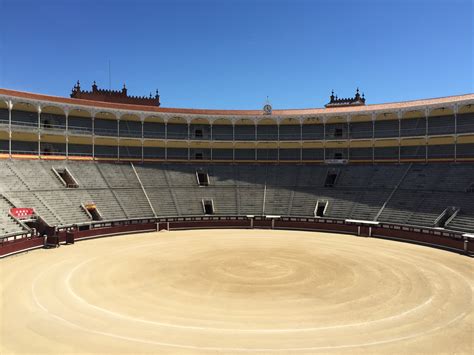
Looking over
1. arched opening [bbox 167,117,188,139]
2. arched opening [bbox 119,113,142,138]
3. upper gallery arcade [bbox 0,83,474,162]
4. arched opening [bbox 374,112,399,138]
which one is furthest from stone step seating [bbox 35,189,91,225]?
arched opening [bbox 374,112,399,138]

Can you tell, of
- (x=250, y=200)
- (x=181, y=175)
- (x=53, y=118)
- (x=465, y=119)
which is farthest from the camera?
(x=181, y=175)

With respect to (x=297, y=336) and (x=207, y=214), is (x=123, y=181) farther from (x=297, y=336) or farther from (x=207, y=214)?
(x=297, y=336)

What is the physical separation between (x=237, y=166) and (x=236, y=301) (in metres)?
35.6

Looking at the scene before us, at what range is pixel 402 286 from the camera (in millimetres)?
17391

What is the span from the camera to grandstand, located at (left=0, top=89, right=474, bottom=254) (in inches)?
1341

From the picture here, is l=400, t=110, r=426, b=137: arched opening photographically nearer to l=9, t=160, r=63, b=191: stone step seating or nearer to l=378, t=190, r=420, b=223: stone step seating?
l=378, t=190, r=420, b=223: stone step seating

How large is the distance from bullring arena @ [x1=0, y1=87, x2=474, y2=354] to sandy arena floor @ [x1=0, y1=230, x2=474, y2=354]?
0.10 metres

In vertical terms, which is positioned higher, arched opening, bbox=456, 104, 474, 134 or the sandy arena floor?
arched opening, bbox=456, 104, 474, 134

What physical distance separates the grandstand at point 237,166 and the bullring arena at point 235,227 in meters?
0.21

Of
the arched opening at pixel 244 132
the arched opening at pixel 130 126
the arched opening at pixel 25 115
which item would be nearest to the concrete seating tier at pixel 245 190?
the arched opening at pixel 244 132

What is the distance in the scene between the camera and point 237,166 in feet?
165

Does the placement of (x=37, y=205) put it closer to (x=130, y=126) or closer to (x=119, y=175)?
(x=119, y=175)

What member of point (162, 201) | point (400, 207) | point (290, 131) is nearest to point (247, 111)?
point (290, 131)

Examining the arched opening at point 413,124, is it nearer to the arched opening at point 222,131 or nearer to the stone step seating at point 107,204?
the arched opening at point 222,131
